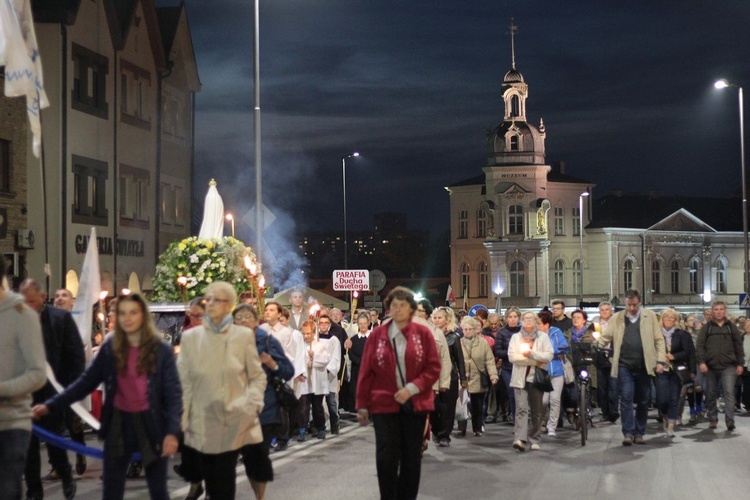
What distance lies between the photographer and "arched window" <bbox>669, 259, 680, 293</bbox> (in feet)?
311

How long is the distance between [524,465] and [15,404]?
7656 millimetres

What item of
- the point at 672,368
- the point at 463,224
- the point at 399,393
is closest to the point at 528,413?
the point at 672,368

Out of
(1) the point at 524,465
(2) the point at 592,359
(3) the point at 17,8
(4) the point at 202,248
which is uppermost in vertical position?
(3) the point at 17,8

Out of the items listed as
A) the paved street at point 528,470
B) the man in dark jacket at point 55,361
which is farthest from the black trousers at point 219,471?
the paved street at point 528,470

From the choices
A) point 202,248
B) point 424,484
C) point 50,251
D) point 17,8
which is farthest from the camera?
point 50,251

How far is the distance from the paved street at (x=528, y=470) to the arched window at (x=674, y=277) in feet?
261

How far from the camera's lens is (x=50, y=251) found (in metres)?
31.1

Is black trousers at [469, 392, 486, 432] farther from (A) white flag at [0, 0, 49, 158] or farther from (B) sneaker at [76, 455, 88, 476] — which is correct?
(A) white flag at [0, 0, 49, 158]

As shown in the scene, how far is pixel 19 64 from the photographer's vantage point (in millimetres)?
14086

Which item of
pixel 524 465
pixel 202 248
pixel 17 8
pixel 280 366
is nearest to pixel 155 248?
pixel 202 248

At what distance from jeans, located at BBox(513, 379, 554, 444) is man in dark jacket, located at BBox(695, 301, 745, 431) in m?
4.19

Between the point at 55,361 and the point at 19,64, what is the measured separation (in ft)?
15.5

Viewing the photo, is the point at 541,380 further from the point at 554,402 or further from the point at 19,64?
the point at 19,64

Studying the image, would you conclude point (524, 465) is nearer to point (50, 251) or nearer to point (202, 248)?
point (202, 248)
